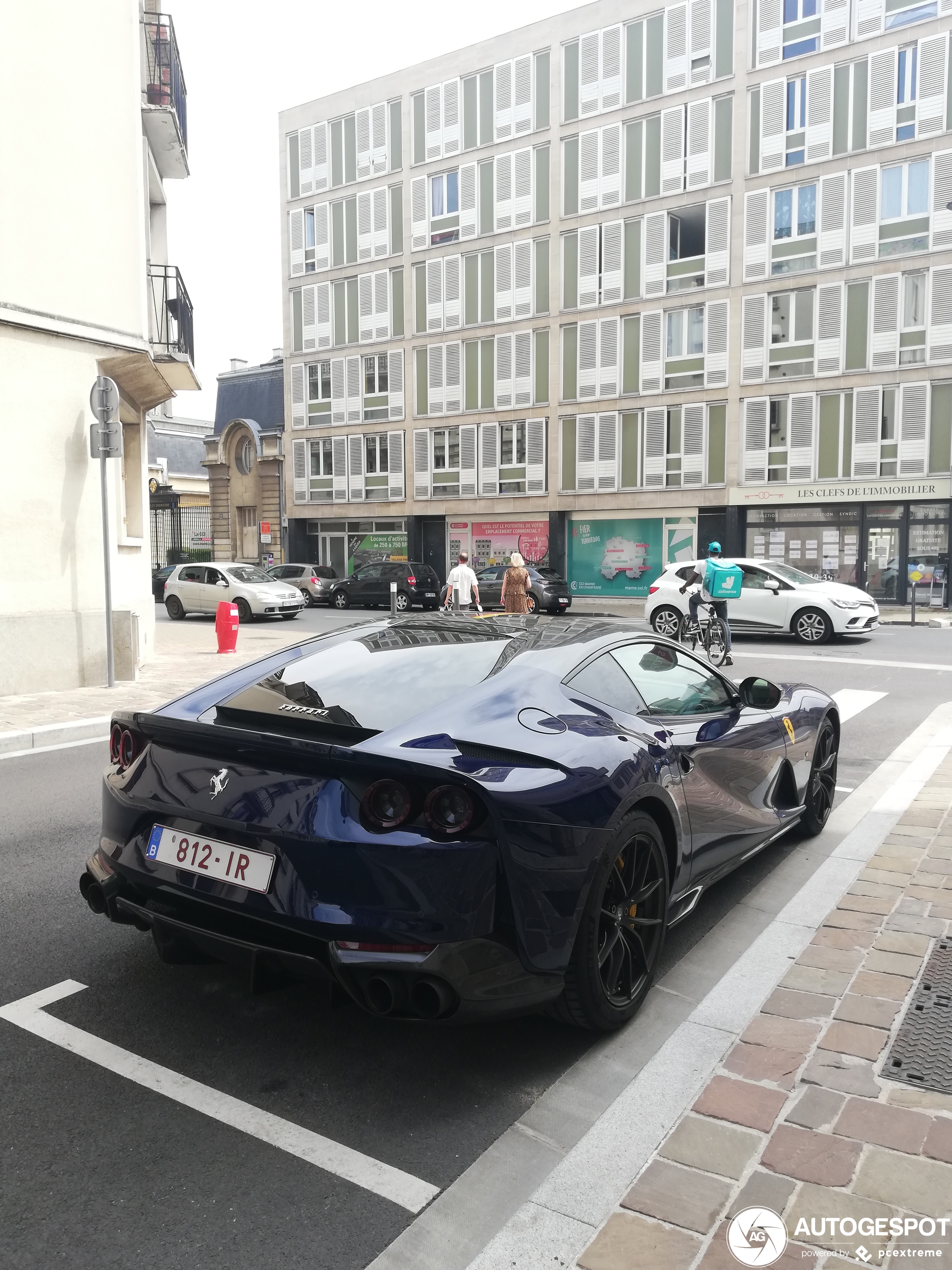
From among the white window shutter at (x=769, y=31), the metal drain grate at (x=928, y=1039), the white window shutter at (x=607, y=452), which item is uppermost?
the white window shutter at (x=769, y=31)

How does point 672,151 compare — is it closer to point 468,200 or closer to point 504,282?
point 504,282

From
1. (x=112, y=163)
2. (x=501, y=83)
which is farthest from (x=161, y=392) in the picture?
(x=501, y=83)

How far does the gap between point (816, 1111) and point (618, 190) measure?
35.4 metres

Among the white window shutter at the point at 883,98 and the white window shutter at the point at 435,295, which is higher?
the white window shutter at the point at 883,98

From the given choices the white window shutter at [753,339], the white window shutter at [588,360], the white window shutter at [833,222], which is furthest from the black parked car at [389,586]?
the white window shutter at [833,222]

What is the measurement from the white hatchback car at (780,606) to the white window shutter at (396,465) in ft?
74.0

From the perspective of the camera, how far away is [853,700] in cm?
1057

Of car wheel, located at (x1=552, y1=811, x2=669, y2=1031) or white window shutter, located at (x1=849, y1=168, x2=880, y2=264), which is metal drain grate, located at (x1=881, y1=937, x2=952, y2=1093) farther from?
white window shutter, located at (x1=849, y1=168, x2=880, y2=264)

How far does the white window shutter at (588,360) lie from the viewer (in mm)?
34281

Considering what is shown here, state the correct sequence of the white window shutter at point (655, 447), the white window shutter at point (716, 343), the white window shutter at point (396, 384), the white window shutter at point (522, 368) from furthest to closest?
the white window shutter at point (396, 384)
the white window shutter at point (522, 368)
the white window shutter at point (655, 447)
the white window shutter at point (716, 343)

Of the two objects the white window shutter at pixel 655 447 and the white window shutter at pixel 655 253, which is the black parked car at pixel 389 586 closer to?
the white window shutter at pixel 655 447

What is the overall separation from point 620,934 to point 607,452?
3217cm

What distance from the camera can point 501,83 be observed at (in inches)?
1428

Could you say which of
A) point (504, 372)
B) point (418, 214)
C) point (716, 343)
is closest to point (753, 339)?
point (716, 343)
